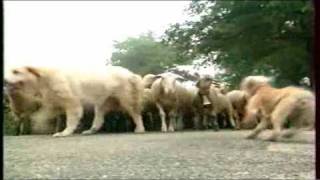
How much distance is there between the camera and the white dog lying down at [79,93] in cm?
106

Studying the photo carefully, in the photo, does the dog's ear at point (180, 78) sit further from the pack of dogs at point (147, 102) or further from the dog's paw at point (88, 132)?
the dog's paw at point (88, 132)

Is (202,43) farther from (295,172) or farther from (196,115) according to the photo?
(295,172)

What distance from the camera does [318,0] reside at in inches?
18.2

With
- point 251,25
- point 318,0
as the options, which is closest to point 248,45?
point 251,25

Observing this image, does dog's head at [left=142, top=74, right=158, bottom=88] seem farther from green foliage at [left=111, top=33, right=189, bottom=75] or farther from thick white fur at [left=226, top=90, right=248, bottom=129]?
thick white fur at [left=226, top=90, right=248, bottom=129]

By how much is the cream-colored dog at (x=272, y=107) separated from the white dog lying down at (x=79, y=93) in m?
0.25

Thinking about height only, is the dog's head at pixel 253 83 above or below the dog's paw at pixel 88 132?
above

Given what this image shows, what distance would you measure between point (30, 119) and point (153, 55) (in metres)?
0.34

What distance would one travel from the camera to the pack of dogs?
1.03 m

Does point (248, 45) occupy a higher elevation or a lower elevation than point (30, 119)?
higher

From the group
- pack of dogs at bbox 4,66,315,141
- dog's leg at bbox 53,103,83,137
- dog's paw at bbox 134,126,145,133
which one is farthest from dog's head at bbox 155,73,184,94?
dog's leg at bbox 53,103,83,137

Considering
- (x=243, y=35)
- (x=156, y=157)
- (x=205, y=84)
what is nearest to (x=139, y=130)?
(x=156, y=157)

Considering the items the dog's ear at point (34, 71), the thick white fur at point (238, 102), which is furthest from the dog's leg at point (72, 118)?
the thick white fur at point (238, 102)

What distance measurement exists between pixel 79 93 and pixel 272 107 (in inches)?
18.4
